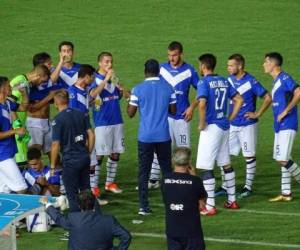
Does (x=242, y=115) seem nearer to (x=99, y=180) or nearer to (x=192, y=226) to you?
(x=99, y=180)

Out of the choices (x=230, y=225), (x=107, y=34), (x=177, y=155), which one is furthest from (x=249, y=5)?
(x=177, y=155)

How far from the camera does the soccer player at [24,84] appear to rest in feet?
60.4

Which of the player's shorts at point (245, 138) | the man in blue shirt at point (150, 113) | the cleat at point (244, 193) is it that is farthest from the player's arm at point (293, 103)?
the man in blue shirt at point (150, 113)

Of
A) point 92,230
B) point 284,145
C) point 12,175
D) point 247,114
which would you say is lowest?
point 92,230

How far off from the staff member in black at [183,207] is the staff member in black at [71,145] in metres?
2.76

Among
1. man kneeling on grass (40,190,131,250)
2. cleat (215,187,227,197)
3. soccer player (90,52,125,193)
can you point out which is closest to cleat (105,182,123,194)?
soccer player (90,52,125,193)

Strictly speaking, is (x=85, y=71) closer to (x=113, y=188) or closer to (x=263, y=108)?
(x=113, y=188)

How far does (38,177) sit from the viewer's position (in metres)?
17.2

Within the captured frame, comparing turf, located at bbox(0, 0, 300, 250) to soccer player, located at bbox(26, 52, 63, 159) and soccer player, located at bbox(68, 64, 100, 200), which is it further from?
soccer player, located at bbox(68, 64, 100, 200)

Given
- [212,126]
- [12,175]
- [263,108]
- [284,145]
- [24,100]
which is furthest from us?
[263,108]

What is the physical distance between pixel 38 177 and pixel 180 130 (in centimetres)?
306

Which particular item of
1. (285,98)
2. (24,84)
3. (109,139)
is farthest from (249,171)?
(24,84)

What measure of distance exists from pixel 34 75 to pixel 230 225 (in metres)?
4.40

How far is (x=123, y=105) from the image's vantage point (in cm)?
2597
